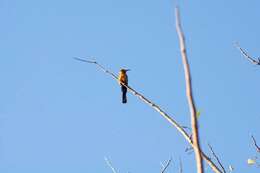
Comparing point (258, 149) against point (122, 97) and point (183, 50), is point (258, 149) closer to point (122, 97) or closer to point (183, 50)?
point (183, 50)

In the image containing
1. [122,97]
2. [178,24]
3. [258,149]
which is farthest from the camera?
[122,97]

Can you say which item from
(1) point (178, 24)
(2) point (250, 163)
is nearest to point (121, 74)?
(2) point (250, 163)

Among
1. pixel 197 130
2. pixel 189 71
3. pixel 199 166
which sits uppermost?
pixel 189 71

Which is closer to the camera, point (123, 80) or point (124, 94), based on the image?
point (124, 94)

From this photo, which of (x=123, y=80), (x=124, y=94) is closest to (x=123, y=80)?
(x=123, y=80)

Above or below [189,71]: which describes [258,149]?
below

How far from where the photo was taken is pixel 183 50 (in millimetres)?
1208

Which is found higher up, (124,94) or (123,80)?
(123,80)

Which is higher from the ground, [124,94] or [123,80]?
[123,80]

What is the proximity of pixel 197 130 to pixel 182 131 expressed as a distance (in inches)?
48.9

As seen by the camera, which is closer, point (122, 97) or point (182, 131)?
point (182, 131)

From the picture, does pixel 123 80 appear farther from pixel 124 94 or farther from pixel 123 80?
pixel 124 94

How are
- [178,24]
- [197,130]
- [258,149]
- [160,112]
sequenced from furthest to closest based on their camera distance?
[258,149], [160,112], [178,24], [197,130]

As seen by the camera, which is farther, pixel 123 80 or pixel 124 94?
pixel 123 80
